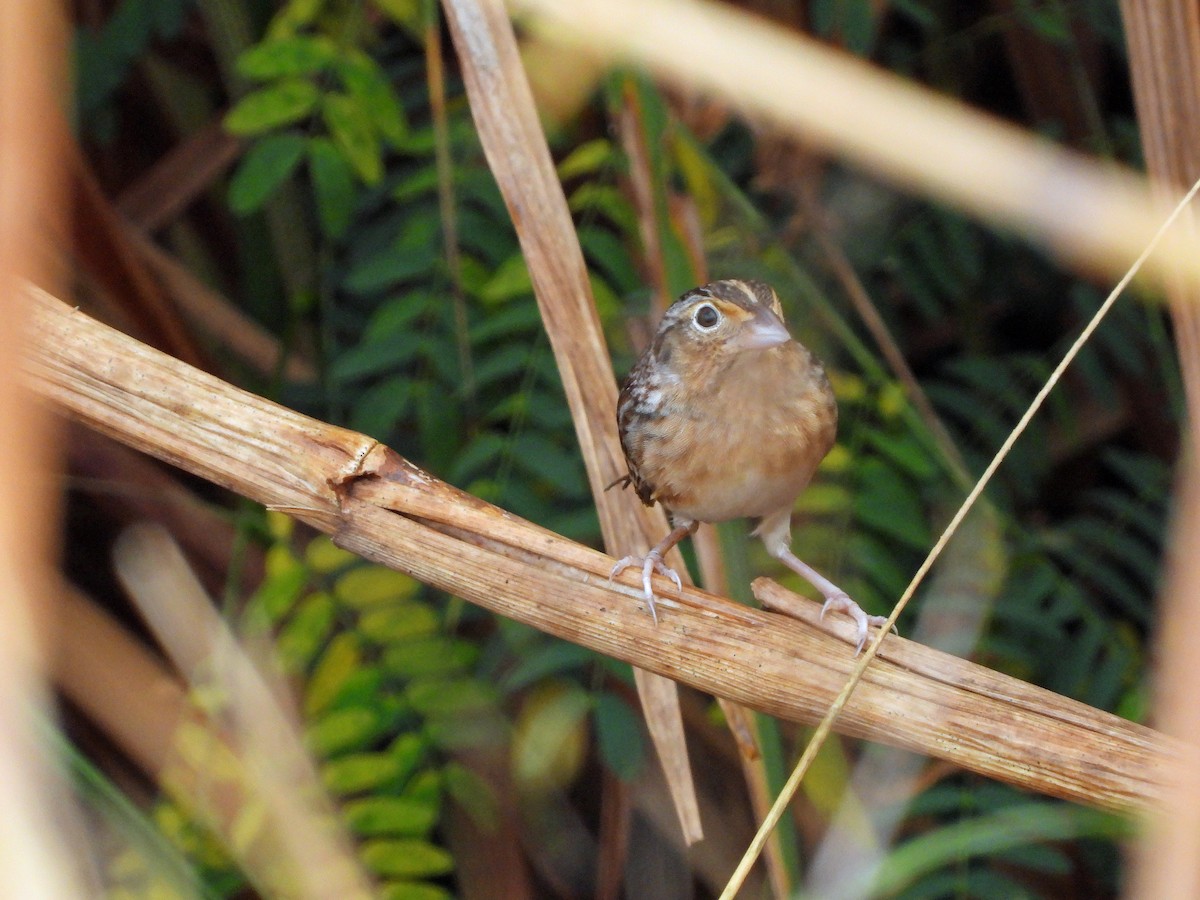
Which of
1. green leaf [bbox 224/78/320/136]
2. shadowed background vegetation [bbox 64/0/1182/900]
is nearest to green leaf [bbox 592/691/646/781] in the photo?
shadowed background vegetation [bbox 64/0/1182/900]

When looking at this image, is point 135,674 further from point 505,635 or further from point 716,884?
point 716,884

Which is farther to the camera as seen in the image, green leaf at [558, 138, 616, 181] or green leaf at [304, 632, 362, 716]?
green leaf at [558, 138, 616, 181]

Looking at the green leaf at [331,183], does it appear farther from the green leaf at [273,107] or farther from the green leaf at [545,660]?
the green leaf at [545,660]

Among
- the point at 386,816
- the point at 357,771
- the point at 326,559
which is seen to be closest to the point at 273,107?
the point at 326,559

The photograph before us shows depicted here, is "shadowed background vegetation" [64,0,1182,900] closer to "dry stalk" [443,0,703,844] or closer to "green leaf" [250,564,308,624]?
"green leaf" [250,564,308,624]

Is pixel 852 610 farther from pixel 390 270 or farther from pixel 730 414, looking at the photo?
pixel 390 270

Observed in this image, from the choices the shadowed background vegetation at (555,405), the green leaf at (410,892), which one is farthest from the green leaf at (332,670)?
the green leaf at (410,892)
